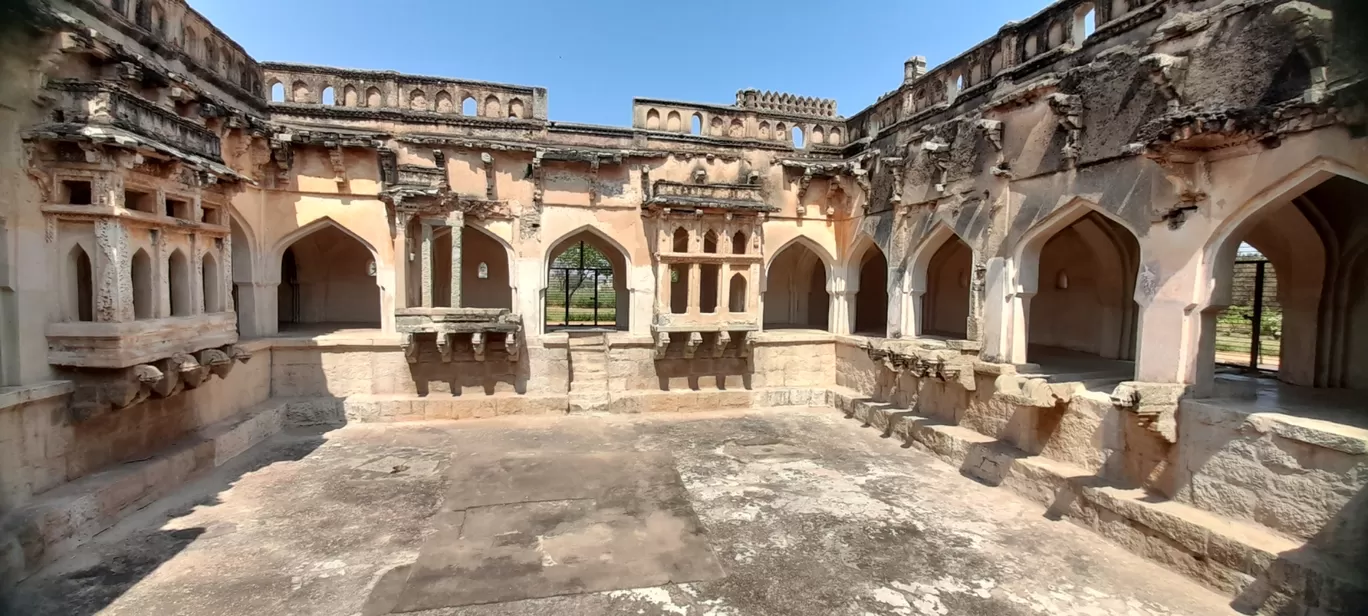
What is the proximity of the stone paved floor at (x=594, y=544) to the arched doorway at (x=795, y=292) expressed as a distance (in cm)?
798

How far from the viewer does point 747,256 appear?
1112 cm

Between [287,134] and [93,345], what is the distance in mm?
4883

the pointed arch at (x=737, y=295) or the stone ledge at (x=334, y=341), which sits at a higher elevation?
the pointed arch at (x=737, y=295)

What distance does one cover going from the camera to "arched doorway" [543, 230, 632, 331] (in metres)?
12.4

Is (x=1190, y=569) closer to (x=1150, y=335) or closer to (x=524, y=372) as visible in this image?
(x=1150, y=335)

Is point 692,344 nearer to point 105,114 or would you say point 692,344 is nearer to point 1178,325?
point 1178,325

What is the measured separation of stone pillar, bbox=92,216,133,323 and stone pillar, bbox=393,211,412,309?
4135 millimetres

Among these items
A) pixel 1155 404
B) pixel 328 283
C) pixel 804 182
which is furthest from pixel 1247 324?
pixel 328 283

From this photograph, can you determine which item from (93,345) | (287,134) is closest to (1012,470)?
(93,345)

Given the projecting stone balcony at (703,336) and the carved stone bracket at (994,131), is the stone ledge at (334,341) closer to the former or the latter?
the projecting stone balcony at (703,336)

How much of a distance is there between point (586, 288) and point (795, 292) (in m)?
13.2

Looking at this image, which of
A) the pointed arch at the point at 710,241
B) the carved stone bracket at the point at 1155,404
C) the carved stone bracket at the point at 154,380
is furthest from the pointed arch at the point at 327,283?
the carved stone bracket at the point at 1155,404

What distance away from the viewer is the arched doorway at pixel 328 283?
13.3 m

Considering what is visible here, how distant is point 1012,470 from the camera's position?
7.18 m
